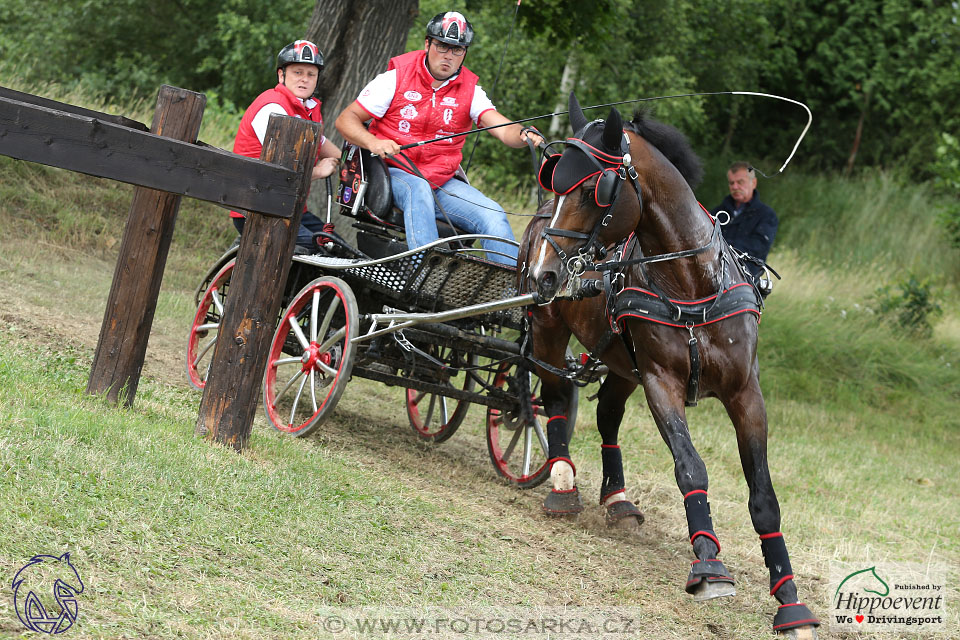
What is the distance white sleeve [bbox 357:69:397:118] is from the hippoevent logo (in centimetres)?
364

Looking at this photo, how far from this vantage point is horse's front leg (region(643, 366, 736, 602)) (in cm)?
396

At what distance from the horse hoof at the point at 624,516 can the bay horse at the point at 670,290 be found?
43.4 inches

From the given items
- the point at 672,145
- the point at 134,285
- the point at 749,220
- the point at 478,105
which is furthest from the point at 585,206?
the point at 749,220

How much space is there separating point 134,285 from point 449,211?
73.9 inches

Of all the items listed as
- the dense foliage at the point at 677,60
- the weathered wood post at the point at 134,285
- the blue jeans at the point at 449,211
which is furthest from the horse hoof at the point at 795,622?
the dense foliage at the point at 677,60

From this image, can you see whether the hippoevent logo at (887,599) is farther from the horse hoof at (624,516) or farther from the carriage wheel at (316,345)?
the carriage wheel at (316,345)

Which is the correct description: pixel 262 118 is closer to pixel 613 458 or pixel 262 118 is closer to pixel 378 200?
pixel 378 200

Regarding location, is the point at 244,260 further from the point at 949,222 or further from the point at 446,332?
the point at 949,222

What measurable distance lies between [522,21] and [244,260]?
292 inches

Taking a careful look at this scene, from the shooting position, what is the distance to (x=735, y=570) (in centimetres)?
520

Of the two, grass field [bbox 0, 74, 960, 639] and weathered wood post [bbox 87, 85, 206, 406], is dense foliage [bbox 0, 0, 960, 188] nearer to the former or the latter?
grass field [bbox 0, 74, 960, 639]

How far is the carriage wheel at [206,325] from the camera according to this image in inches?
253

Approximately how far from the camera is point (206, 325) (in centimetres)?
655

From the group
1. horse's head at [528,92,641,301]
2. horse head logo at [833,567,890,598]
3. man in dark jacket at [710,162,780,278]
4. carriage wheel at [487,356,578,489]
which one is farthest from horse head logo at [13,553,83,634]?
man in dark jacket at [710,162,780,278]
